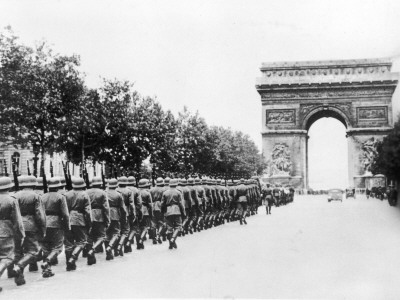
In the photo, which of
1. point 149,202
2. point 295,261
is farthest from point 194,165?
point 295,261

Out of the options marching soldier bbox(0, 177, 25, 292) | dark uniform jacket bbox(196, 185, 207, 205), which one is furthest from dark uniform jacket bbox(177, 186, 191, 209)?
marching soldier bbox(0, 177, 25, 292)

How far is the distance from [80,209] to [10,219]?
2.22 m

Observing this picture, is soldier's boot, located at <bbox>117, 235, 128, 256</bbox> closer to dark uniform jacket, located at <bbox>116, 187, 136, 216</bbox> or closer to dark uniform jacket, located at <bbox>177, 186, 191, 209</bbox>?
dark uniform jacket, located at <bbox>116, 187, 136, 216</bbox>

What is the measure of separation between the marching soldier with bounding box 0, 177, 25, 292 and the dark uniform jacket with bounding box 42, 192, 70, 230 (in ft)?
4.09

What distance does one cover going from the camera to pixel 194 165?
4075cm

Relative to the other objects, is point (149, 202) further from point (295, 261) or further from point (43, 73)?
point (43, 73)

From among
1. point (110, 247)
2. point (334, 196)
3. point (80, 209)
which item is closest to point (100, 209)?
point (80, 209)

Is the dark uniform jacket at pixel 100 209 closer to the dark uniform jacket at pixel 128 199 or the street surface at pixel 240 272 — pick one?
the street surface at pixel 240 272

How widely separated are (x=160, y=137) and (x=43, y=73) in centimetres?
951

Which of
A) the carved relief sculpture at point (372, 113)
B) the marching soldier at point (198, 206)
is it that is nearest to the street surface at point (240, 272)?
the marching soldier at point (198, 206)

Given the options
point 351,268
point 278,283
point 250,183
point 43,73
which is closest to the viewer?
point 278,283

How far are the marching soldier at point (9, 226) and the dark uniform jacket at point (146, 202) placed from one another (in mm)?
5552

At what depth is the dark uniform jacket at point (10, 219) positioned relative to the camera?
8.74 meters

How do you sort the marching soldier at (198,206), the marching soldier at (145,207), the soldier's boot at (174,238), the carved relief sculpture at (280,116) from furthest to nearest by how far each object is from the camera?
1. the carved relief sculpture at (280,116)
2. the marching soldier at (198,206)
3. the marching soldier at (145,207)
4. the soldier's boot at (174,238)
